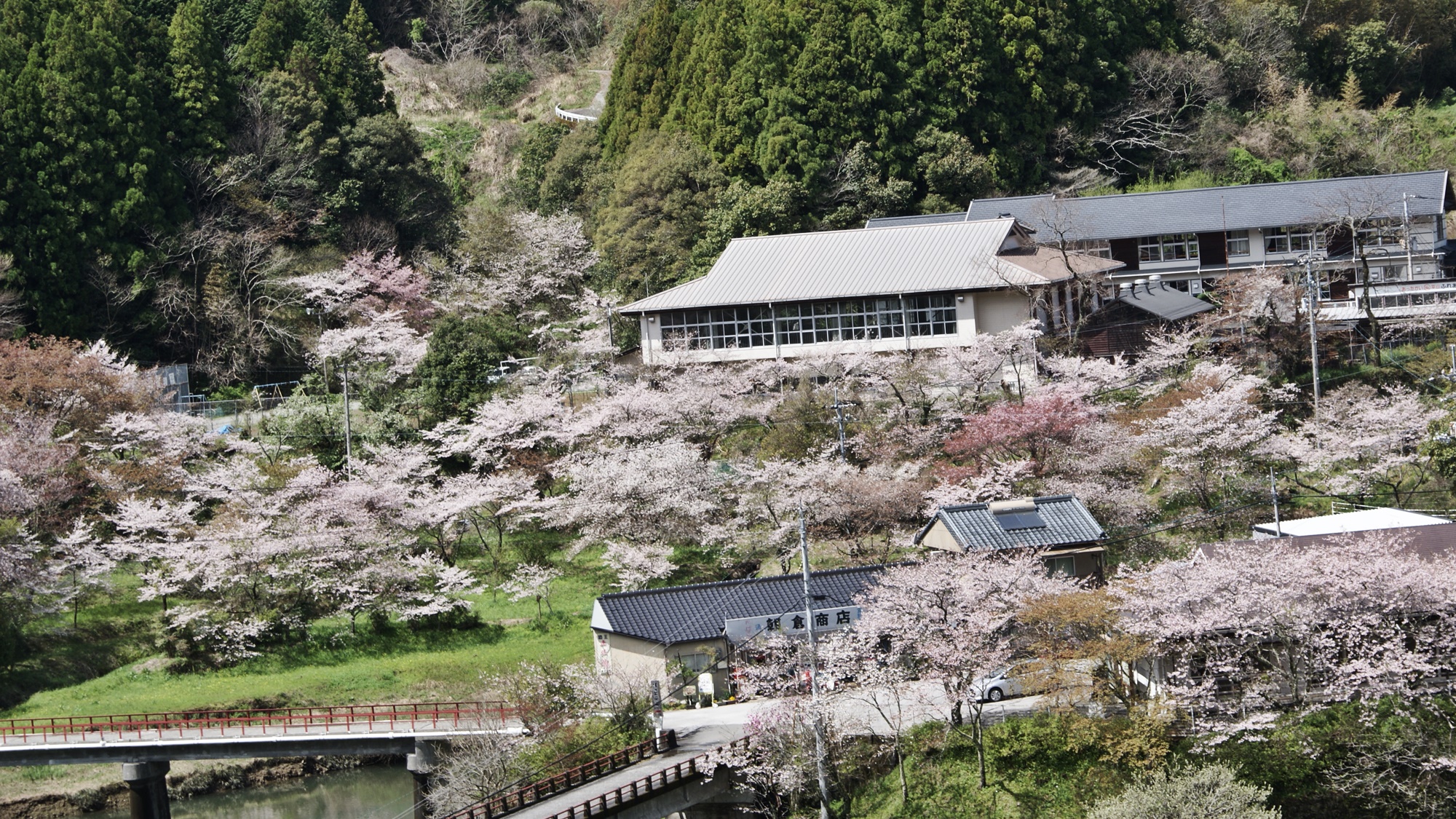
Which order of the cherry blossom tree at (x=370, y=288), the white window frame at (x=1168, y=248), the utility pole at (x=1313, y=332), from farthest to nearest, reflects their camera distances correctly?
the white window frame at (x=1168, y=248), the cherry blossom tree at (x=370, y=288), the utility pole at (x=1313, y=332)

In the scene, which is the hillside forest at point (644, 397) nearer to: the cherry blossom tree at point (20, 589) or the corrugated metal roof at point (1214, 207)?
the cherry blossom tree at point (20, 589)

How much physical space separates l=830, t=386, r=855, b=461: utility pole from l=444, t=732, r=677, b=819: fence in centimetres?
1136

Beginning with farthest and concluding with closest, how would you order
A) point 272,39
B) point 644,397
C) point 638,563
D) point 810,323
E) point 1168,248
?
point 272,39 < point 1168,248 < point 810,323 < point 644,397 < point 638,563

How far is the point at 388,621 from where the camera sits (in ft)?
116

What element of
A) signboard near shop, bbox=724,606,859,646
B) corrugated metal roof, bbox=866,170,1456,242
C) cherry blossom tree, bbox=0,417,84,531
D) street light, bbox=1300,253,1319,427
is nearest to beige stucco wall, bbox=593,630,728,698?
signboard near shop, bbox=724,606,859,646

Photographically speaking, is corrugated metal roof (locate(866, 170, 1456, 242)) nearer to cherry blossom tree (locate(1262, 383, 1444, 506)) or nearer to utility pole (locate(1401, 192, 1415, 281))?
utility pole (locate(1401, 192, 1415, 281))

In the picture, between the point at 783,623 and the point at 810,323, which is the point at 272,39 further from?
the point at 783,623

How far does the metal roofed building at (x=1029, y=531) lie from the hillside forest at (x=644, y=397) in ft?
5.30

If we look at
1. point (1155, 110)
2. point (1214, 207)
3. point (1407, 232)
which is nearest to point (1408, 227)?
point (1407, 232)

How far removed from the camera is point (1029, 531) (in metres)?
29.8

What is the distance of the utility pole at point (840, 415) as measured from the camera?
3653 centimetres

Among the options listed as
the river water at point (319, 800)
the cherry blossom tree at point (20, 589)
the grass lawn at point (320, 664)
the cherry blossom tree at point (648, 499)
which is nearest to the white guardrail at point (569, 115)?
the cherry blossom tree at point (648, 499)

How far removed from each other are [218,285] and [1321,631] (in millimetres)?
35966

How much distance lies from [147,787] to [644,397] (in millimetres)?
15607
